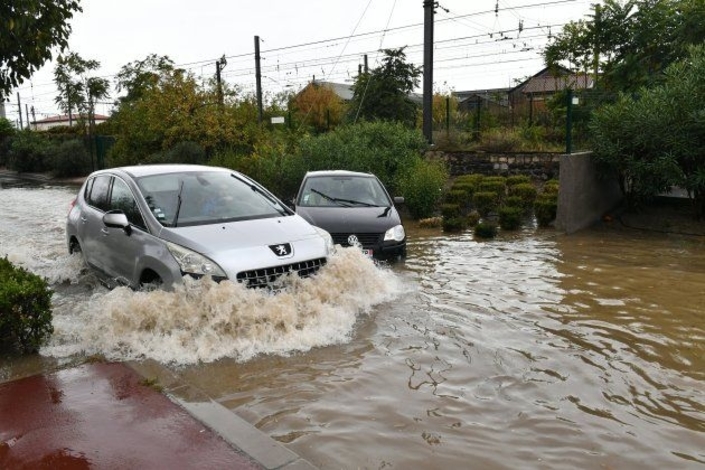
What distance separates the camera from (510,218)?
12680 millimetres

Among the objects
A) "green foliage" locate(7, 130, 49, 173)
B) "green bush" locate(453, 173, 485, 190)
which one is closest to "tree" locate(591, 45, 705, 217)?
"green bush" locate(453, 173, 485, 190)

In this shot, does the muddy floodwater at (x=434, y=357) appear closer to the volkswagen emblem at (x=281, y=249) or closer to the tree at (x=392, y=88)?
the volkswagen emblem at (x=281, y=249)

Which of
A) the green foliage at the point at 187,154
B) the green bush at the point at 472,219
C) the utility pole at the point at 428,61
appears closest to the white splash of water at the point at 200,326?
the green bush at the point at 472,219

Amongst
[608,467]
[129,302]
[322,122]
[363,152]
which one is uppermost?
[322,122]

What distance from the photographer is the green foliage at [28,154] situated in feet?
114

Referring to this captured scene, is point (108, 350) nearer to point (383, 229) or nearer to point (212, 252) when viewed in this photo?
point (212, 252)

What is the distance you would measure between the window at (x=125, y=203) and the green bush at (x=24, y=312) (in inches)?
51.0

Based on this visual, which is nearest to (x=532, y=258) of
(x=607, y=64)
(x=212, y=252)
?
(x=212, y=252)

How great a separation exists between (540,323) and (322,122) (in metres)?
33.8

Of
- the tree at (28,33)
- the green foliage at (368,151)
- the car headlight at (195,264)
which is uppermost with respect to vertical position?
the tree at (28,33)

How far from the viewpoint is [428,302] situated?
7.45 meters

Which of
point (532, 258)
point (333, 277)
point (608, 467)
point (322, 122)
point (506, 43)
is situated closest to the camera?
point (608, 467)

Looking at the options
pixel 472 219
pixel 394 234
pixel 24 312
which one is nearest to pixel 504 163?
pixel 472 219

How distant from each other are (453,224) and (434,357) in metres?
7.40
